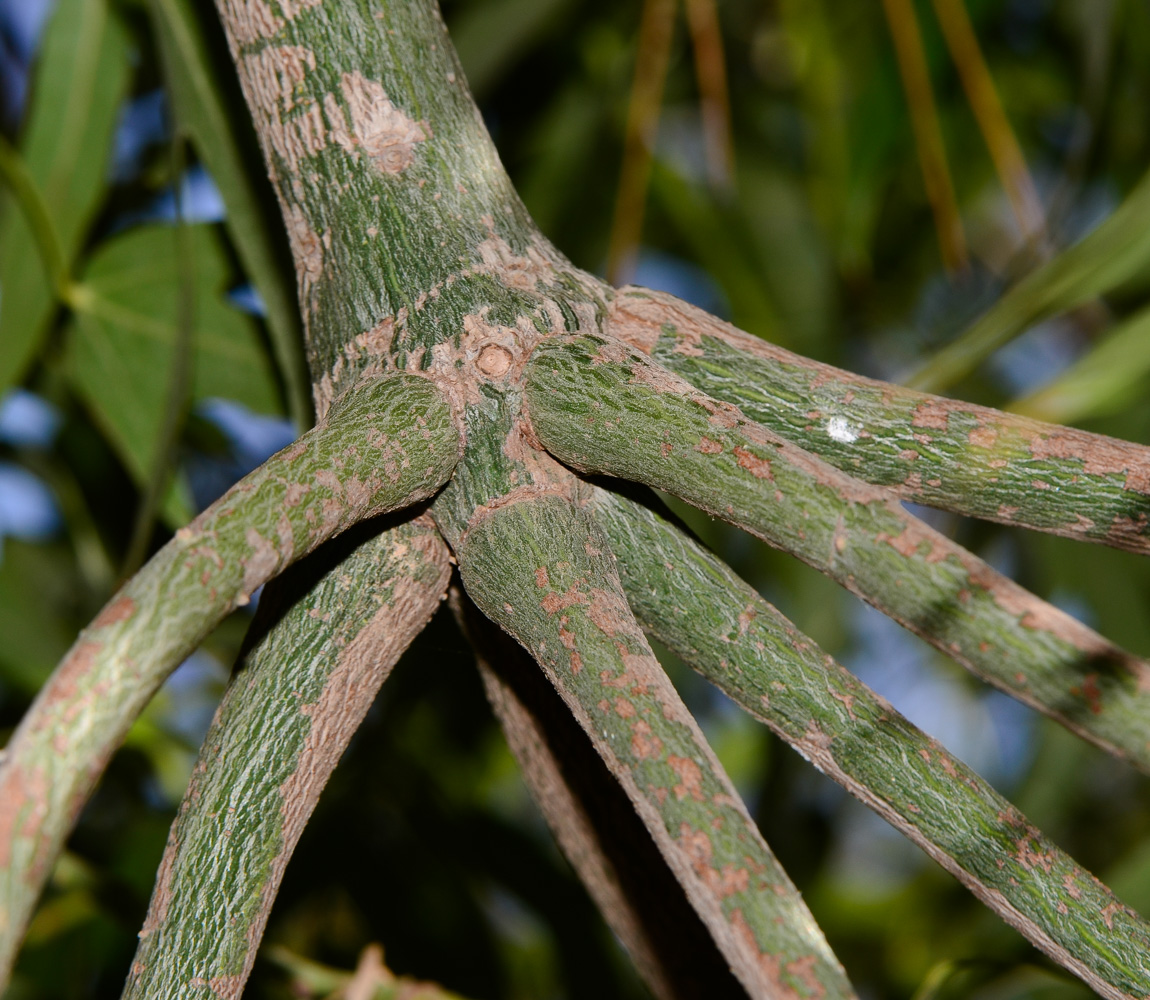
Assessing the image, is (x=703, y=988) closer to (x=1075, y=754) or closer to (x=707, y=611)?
(x=707, y=611)

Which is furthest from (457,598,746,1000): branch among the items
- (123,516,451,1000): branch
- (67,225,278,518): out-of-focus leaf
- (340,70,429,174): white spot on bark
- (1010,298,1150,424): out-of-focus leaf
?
(1010,298,1150,424): out-of-focus leaf

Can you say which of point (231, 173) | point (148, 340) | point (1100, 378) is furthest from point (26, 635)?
point (1100, 378)

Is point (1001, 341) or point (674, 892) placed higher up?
point (1001, 341)

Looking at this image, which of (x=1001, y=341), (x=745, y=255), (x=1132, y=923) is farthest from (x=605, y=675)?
(x=745, y=255)

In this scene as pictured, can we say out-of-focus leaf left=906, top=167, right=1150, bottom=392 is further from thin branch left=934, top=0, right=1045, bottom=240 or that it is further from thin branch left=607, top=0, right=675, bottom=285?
thin branch left=607, top=0, right=675, bottom=285

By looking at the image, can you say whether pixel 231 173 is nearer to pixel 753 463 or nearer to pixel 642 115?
pixel 753 463

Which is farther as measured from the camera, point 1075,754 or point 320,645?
point 1075,754

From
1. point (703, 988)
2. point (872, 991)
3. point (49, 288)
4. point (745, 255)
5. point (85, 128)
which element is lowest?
point (703, 988)
